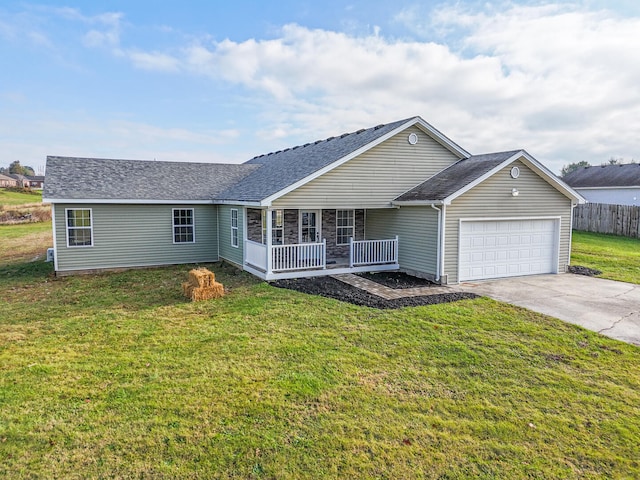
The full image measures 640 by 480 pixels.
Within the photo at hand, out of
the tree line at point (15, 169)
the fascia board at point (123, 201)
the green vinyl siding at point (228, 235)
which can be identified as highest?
the tree line at point (15, 169)

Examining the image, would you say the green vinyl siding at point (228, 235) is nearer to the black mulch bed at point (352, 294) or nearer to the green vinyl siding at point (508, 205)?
the black mulch bed at point (352, 294)

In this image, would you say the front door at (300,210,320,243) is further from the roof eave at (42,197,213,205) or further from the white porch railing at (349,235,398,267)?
the roof eave at (42,197,213,205)

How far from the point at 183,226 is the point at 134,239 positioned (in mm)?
1817

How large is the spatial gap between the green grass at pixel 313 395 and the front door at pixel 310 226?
21.6ft

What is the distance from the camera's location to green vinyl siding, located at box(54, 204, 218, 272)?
1382cm

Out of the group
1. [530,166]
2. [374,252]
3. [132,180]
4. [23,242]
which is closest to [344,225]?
[374,252]

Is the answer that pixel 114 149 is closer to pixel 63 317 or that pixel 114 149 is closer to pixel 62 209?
pixel 62 209

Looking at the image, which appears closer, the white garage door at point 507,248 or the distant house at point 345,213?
the distant house at point 345,213

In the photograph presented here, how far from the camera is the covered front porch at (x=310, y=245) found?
12844mm

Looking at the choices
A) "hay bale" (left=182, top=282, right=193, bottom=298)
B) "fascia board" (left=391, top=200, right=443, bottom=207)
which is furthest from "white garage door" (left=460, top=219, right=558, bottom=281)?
"hay bale" (left=182, top=282, right=193, bottom=298)

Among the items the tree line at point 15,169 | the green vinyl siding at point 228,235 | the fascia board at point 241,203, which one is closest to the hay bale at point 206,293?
the fascia board at point 241,203

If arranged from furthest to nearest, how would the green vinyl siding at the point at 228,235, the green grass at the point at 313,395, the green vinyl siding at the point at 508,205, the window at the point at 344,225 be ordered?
the window at the point at 344,225
the green vinyl siding at the point at 228,235
the green vinyl siding at the point at 508,205
the green grass at the point at 313,395

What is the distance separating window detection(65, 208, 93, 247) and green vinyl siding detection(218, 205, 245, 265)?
4.54 m

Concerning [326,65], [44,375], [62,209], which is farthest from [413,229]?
[62,209]
